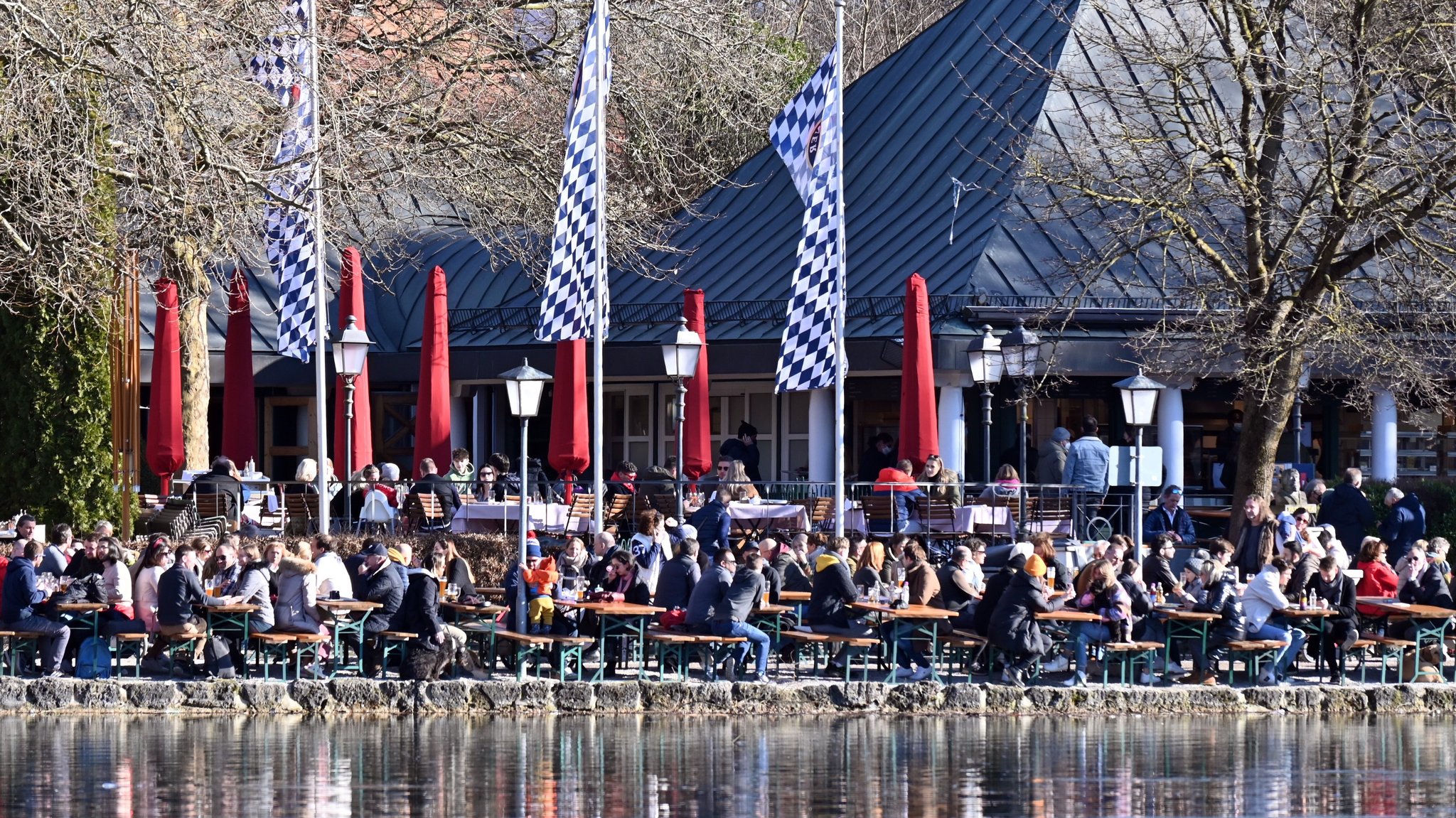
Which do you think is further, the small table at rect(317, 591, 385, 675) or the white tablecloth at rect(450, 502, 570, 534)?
the white tablecloth at rect(450, 502, 570, 534)

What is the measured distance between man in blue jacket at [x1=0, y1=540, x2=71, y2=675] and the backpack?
0.48ft

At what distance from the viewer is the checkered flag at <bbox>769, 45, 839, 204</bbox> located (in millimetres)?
20984

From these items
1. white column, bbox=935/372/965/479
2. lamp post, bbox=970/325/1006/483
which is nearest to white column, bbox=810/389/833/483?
white column, bbox=935/372/965/479

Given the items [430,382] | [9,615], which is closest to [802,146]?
[430,382]

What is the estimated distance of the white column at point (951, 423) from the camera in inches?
1130

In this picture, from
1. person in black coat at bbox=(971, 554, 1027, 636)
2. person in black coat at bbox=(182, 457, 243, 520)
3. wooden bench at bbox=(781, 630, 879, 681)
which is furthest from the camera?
person in black coat at bbox=(182, 457, 243, 520)

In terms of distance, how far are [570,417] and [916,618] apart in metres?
5.37

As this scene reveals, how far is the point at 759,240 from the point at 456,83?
5.96 meters

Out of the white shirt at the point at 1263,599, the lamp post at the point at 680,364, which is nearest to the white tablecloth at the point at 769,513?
the lamp post at the point at 680,364

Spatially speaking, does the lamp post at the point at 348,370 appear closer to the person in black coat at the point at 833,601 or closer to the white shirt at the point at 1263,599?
the person in black coat at the point at 833,601

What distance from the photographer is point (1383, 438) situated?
3011 cm

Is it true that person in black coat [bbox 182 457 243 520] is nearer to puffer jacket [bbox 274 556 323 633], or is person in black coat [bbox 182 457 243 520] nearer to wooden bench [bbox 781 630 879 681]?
puffer jacket [bbox 274 556 323 633]

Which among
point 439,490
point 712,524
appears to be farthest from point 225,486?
point 712,524

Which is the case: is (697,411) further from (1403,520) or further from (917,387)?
(1403,520)
